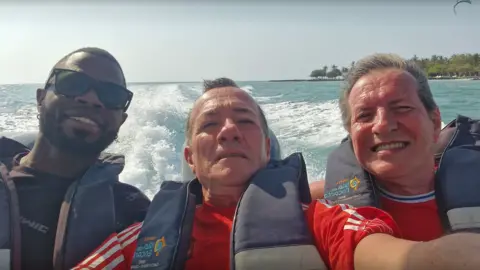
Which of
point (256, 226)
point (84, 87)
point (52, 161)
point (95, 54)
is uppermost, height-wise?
point (95, 54)

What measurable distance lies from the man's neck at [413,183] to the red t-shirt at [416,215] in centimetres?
2

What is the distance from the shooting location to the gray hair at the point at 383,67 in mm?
1807

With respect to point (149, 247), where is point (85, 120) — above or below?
above

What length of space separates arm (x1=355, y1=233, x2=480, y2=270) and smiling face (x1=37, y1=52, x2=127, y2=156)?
1349mm

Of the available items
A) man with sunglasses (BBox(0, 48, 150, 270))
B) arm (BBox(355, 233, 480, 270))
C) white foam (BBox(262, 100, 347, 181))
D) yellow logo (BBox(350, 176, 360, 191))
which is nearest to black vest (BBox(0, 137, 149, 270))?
man with sunglasses (BBox(0, 48, 150, 270))

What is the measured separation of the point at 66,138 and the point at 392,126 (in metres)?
1.40

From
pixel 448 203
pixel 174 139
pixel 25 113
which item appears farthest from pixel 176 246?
pixel 25 113

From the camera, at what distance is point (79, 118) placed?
2102mm

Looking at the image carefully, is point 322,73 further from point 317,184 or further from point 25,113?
point 317,184

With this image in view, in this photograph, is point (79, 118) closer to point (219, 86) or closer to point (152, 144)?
point (219, 86)

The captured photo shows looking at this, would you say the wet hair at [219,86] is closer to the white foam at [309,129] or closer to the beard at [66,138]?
the beard at [66,138]

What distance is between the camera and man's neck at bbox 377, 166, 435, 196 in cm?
176

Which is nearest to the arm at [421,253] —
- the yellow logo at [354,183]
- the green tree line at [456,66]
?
the yellow logo at [354,183]

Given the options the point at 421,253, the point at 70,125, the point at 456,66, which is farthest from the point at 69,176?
the point at 456,66
